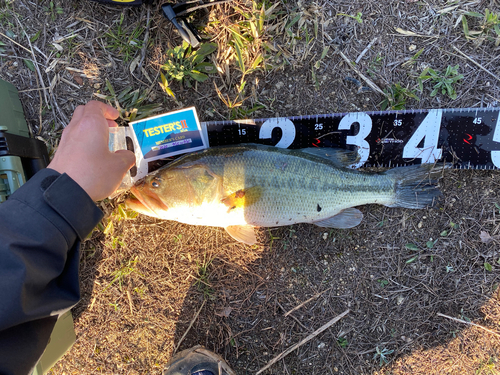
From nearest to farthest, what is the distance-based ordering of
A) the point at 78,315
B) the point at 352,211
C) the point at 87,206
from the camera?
the point at 87,206
the point at 352,211
the point at 78,315

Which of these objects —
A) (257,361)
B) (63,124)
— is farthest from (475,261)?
(63,124)

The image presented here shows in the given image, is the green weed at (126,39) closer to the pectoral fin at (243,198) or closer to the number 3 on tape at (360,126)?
the pectoral fin at (243,198)

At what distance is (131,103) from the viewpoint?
3.08 m

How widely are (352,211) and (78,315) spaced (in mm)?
3101

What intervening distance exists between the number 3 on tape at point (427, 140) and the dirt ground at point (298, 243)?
0.61 feet

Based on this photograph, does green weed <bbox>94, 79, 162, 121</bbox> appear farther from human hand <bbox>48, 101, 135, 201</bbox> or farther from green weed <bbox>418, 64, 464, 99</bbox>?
green weed <bbox>418, 64, 464, 99</bbox>

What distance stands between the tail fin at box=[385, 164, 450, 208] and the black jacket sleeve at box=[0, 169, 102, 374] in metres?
2.68

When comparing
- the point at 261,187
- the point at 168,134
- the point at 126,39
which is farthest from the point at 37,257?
the point at 126,39

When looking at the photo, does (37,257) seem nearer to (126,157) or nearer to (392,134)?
(126,157)

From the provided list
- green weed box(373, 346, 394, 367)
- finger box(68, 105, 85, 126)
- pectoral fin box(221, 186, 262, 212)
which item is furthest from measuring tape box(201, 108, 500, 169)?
green weed box(373, 346, 394, 367)

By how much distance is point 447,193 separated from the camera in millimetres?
3141

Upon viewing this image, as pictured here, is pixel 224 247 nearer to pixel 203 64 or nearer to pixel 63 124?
pixel 203 64

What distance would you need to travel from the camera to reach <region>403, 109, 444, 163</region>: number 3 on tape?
119 inches

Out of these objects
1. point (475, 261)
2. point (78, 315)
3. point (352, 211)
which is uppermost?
point (352, 211)
